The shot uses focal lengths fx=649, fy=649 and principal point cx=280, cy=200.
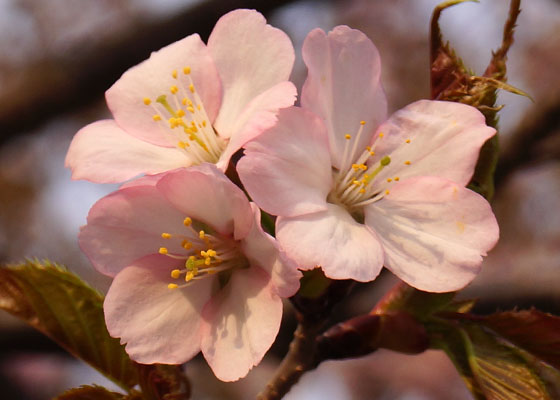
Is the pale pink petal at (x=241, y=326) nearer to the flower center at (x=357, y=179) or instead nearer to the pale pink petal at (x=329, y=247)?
the pale pink petal at (x=329, y=247)

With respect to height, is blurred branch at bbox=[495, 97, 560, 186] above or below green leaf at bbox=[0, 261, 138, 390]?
below

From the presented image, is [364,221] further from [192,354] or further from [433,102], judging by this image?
[192,354]

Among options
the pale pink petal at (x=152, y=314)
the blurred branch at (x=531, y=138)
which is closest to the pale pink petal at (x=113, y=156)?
the pale pink petal at (x=152, y=314)

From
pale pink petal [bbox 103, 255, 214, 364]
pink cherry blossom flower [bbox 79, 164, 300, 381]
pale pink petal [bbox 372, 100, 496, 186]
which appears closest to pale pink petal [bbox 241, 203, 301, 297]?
pink cherry blossom flower [bbox 79, 164, 300, 381]

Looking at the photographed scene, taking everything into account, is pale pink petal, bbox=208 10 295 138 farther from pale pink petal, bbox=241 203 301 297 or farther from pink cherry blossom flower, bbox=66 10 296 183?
pale pink petal, bbox=241 203 301 297

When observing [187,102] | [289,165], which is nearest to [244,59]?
[187,102]
